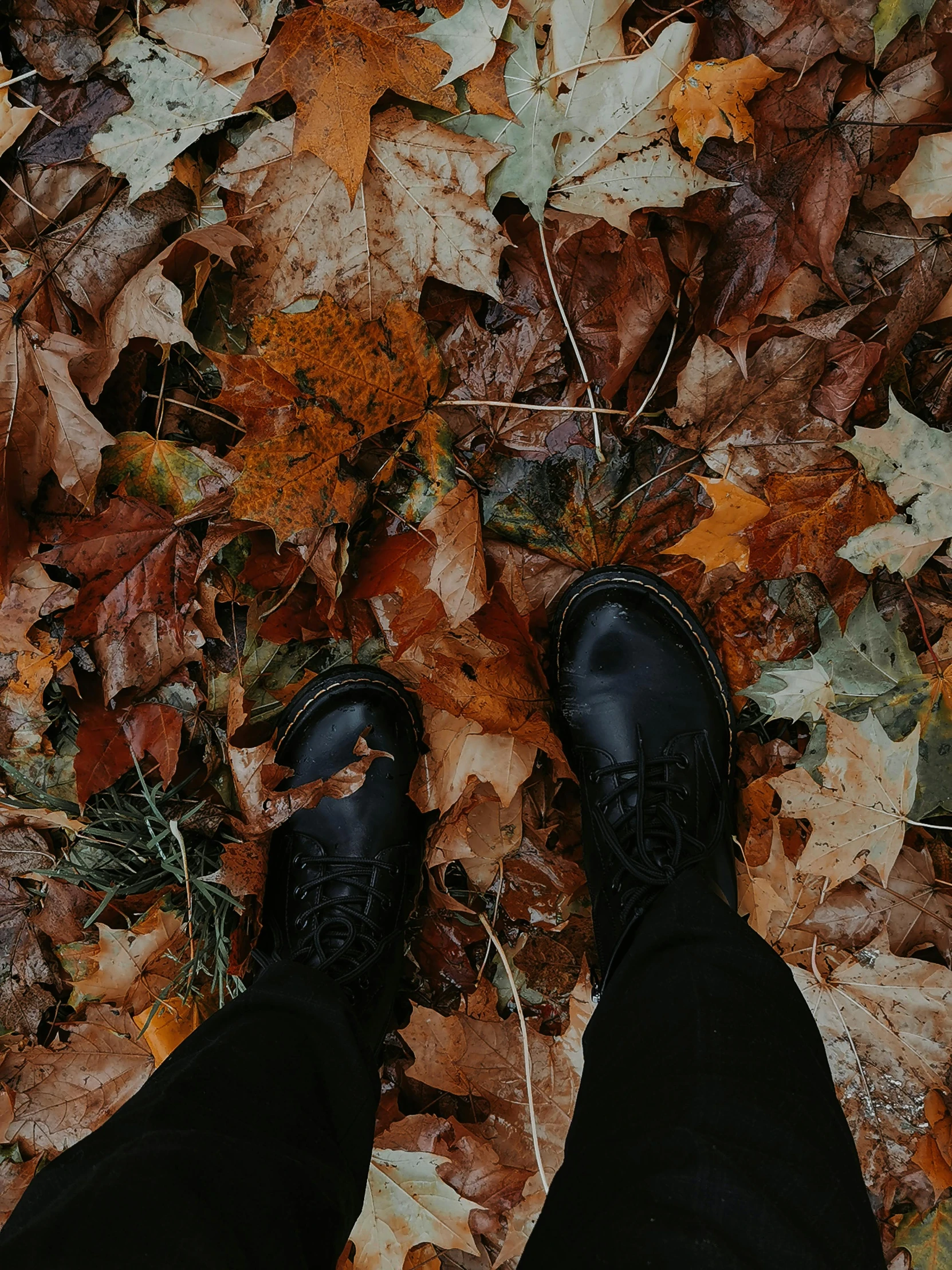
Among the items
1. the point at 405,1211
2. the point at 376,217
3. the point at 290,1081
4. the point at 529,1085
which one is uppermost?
the point at 376,217

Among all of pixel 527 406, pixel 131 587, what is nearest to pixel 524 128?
pixel 527 406

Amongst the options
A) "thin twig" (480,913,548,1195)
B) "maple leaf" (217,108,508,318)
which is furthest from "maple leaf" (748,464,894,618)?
"thin twig" (480,913,548,1195)

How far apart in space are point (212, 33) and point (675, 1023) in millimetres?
1402

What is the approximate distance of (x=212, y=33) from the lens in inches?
41.8

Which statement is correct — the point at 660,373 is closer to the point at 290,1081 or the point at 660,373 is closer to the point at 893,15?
the point at 893,15

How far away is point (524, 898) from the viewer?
1314 millimetres

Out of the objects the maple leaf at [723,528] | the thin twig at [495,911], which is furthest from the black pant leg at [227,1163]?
the maple leaf at [723,528]

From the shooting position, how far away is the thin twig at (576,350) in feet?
3.69

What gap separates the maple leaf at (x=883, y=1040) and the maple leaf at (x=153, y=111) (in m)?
1.53

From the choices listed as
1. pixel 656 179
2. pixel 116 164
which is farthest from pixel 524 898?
pixel 116 164

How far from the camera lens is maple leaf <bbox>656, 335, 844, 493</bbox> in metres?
1.09

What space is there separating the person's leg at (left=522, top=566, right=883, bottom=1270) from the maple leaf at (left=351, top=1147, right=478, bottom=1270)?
469 millimetres

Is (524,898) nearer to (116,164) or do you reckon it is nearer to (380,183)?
(380,183)

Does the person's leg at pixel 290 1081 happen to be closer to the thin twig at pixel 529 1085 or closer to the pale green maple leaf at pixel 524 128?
the thin twig at pixel 529 1085
